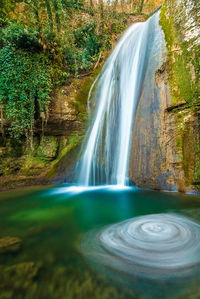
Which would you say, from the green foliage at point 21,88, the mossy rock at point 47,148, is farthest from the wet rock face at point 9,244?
the mossy rock at point 47,148

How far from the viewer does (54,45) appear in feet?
24.1

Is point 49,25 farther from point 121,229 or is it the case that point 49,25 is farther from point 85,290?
point 85,290

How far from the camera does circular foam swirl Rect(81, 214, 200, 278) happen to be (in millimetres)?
1545

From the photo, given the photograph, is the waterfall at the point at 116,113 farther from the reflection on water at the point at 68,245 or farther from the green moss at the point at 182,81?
the reflection on water at the point at 68,245

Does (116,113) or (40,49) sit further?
(40,49)

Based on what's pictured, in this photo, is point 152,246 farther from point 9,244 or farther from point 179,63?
point 179,63

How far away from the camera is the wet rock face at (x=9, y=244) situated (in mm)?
1871

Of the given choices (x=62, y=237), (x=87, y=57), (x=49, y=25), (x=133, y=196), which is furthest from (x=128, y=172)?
(x=49, y=25)

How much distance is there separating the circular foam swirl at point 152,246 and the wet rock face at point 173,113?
5.99 ft

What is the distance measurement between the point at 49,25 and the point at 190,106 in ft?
23.1

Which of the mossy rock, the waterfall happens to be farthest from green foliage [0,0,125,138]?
the waterfall

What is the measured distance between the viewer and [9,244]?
202cm

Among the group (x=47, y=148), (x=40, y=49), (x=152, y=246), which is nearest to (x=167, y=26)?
(x=40, y=49)

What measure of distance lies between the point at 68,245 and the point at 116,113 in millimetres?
4953
